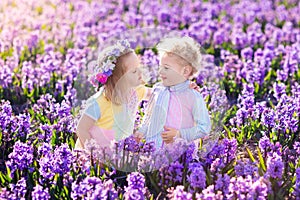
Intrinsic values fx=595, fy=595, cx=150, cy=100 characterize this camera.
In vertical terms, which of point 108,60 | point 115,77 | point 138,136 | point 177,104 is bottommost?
point 138,136

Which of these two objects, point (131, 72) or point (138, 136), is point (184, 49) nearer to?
point (131, 72)

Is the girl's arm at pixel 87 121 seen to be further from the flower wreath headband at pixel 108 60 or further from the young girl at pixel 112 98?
Result: the flower wreath headband at pixel 108 60

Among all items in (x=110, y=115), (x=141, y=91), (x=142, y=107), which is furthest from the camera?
(x=142, y=107)

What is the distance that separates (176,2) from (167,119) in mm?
7331

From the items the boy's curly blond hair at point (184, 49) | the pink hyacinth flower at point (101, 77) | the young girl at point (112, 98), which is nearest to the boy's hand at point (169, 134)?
the young girl at point (112, 98)

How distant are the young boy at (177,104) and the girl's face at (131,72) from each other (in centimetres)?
22

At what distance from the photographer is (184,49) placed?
4.93 metres

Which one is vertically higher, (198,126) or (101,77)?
(101,77)

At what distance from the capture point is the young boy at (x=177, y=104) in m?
5.00

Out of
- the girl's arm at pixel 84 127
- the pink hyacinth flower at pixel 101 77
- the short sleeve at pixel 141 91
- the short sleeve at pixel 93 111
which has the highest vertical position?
the pink hyacinth flower at pixel 101 77

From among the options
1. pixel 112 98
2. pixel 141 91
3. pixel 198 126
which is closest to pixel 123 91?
pixel 112 98

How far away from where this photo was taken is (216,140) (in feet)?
17.1

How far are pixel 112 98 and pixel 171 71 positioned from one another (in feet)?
1.84

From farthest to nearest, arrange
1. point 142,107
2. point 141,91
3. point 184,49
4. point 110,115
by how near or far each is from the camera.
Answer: point 142,107 → point 141,91 → point 110,115 → point 184,49
